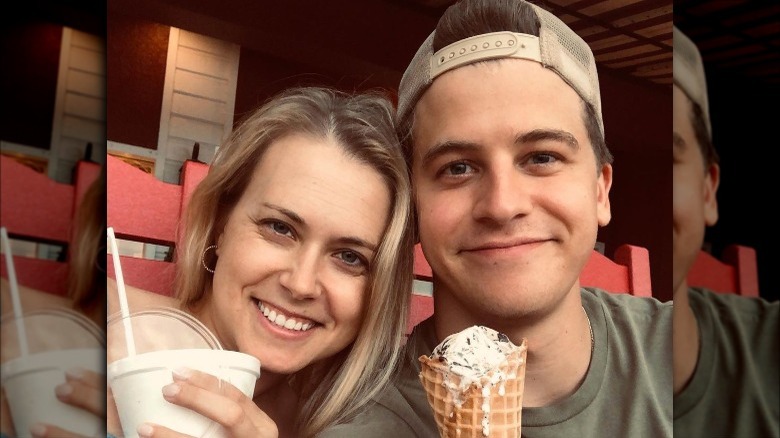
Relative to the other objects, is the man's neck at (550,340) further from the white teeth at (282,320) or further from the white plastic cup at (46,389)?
the white plastic cup at (46,389)

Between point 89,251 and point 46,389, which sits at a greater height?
point 89,251

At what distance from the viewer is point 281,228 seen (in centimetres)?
180

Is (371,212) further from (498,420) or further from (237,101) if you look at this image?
(498,420)

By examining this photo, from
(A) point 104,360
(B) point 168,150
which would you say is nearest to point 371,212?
(B) point 168,150

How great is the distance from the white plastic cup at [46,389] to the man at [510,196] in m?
0.64

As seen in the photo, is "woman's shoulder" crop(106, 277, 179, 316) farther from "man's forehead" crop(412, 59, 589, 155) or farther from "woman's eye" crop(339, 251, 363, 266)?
"man's forehead" crop(412, 59, 589, 155)

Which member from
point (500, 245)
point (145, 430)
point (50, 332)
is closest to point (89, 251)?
point (50, 332)

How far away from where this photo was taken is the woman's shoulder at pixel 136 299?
1.79 m

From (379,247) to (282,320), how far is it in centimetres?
31

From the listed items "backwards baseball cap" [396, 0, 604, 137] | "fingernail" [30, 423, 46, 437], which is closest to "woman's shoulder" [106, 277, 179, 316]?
"fingernail" [30, 423, 46, 437]

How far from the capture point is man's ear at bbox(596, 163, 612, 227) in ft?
6.77

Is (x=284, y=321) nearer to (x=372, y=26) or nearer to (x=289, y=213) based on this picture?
(x=289, y=213)

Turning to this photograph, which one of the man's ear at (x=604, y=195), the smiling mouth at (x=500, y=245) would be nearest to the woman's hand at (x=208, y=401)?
the smiling mouth at (x=500, y=245)

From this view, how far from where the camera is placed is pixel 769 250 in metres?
2.04
